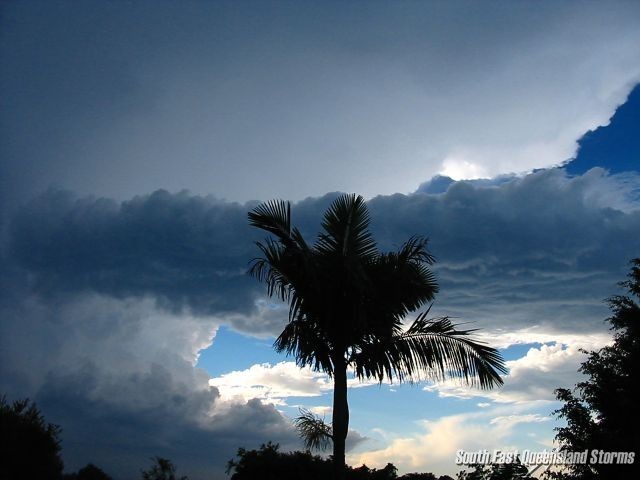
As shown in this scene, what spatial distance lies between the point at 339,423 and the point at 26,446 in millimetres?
6992

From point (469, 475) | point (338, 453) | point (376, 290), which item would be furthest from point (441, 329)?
point (469, 475)

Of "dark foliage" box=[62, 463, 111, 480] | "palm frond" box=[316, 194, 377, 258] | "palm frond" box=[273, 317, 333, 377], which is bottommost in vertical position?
"dark foliage" box=[62, 463, 111, 480]

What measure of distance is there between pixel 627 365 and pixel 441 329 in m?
9.48

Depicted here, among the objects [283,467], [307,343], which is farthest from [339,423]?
[283,467]

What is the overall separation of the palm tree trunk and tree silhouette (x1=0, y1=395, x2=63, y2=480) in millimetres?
6667

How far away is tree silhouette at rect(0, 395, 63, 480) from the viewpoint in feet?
38.3

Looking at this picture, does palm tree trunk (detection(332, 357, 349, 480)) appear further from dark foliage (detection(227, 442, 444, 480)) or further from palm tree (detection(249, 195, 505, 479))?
dark foliage (detection(227, 442, 444, 480))

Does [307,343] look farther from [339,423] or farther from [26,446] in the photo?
[26,446]

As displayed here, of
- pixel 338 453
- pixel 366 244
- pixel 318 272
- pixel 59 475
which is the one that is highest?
pixel 366 244

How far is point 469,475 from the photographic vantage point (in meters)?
15.4

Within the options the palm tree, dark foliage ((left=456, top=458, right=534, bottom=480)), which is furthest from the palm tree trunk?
dark foliage ((left=456, top=458, right=534, bottom=480))

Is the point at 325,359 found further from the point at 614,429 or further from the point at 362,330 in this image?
Result: the point at 614,429

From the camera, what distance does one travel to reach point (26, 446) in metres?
12.1

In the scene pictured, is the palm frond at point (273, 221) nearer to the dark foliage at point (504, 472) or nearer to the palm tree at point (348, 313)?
the palm tree at point (348, 313)
